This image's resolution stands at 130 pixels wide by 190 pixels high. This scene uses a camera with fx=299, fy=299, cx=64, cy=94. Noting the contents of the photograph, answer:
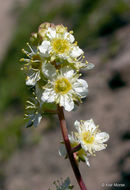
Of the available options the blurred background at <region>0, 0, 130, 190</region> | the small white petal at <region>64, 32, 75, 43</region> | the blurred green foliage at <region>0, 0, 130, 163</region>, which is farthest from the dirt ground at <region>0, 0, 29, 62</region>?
the small white petal at <region>64, 32, 75, 43</region>

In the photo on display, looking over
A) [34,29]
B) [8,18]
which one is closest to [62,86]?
[34,29]

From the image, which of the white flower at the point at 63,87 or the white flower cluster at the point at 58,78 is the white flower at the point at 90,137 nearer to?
the white flower cluster at the point at 58,78

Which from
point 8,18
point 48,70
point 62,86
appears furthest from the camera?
point 8,18

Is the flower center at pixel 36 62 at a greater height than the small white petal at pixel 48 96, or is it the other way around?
the flower center at pixel 36 62

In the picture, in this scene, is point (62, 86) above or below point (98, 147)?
above

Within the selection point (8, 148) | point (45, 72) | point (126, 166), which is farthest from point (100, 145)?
point (8, 148)

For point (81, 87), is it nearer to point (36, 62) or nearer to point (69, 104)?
point (69, 104)

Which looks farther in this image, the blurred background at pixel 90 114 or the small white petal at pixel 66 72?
the blurred background at pixel 90 114

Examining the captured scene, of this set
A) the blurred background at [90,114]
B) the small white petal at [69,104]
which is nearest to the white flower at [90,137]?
the small white petal at [69,104]
